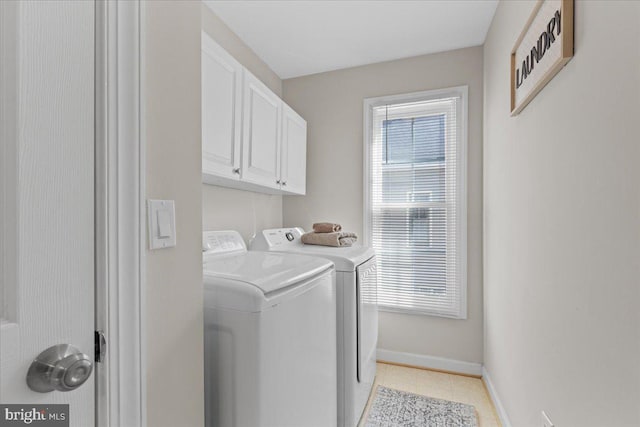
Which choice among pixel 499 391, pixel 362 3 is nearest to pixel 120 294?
pixel 362 3

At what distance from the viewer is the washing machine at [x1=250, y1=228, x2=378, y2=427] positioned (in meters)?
1.77

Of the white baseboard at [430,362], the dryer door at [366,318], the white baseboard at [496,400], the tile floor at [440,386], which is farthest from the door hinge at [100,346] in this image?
the white baseboard at [430,362]

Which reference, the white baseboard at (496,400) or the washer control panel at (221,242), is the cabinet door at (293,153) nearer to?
the washer control panel at (221,242)

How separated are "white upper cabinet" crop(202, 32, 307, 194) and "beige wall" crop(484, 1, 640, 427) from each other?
4.79 feet

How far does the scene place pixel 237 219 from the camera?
91.7 inches

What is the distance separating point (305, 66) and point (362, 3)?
90cm

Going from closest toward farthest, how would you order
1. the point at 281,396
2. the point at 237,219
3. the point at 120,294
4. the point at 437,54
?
the point at 120,294 → the point at 281,396 → the point at 237,219 → the point at 437,54

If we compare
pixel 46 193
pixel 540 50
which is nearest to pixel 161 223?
pixel 46 193

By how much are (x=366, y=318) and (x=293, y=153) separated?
139 centimetres

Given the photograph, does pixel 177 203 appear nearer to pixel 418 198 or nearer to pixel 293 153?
pixel 293 153

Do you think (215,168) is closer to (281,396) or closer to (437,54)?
(281,396)

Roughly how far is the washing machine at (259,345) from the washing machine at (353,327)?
467 mm

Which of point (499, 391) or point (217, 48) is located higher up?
point (217, 48)

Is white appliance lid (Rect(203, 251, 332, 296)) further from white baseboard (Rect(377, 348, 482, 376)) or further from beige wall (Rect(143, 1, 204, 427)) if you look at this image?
white baseboard (Rect(377, 348, 482, 376))
